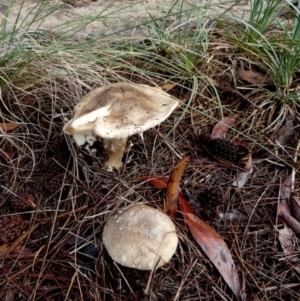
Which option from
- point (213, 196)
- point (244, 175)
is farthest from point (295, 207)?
point (213, 196)

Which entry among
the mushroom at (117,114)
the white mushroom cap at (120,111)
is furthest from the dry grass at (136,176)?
the white mushroom cap at (120,111)

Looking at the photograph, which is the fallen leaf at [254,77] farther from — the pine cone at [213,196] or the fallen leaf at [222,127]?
the pine cone at [213,196]

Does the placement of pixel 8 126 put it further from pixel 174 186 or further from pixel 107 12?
pixel 107 12

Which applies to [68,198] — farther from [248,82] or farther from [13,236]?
[248,82]

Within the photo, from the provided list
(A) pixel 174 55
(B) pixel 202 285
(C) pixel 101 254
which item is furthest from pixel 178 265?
(A) pixel 174 55

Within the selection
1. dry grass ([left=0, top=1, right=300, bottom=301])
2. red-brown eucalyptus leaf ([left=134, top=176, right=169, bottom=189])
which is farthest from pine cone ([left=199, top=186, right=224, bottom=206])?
red-brown eucalyptus leaf ([left=134, top=176, right=169, bottom=189])
